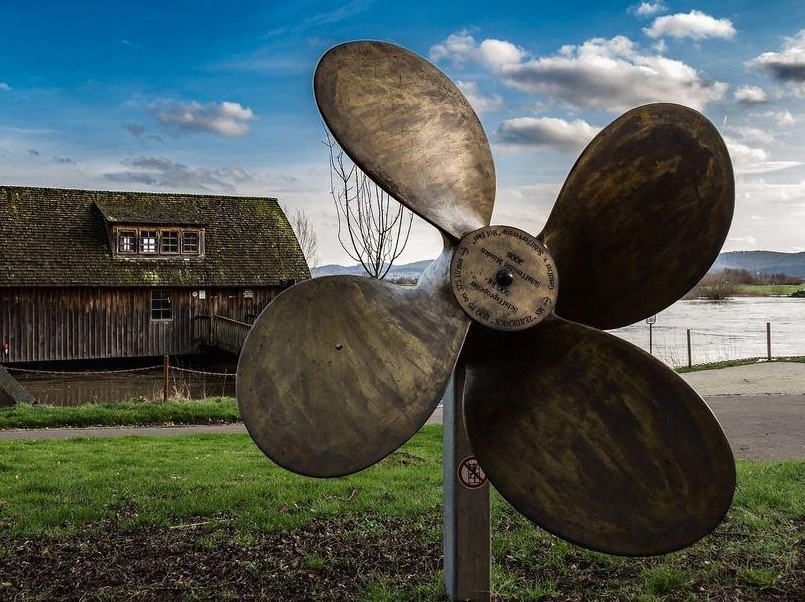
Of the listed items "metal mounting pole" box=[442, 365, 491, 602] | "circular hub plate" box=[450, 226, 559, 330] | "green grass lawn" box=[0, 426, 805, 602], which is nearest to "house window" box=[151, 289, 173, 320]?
"green grass lawn" box=[0, 426, 805, 602]

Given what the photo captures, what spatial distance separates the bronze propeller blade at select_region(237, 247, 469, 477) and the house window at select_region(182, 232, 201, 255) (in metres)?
22.3

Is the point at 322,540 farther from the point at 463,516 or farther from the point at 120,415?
the point at 120,415

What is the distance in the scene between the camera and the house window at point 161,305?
23.6 meters

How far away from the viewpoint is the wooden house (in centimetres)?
2189

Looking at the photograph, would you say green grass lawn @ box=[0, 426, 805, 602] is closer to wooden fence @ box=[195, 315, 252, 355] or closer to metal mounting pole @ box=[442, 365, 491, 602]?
metal mounting pole @ box=[442, 365, 491, 602]

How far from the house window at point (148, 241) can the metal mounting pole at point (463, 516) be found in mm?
21379

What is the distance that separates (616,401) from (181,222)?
22.4m

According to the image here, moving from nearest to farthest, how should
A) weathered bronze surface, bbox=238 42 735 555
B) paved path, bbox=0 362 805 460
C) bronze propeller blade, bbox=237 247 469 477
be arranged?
bronze propeller blade, bbox=237 247 469 477, weathered bronze surface, bbox=238 42 735 555, paved path, bbox=0 362 805 460

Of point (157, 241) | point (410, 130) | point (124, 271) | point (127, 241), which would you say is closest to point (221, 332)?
point (124, 271)

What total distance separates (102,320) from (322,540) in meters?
19.7

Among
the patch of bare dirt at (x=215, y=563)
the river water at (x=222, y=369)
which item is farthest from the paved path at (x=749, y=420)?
the patch of bare dirt at (x=215, y=563)

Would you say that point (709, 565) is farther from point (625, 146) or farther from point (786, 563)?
point (625, 146)

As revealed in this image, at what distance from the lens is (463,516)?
3.98m

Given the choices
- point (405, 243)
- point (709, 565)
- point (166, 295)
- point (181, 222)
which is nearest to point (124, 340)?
point (166, 295)
